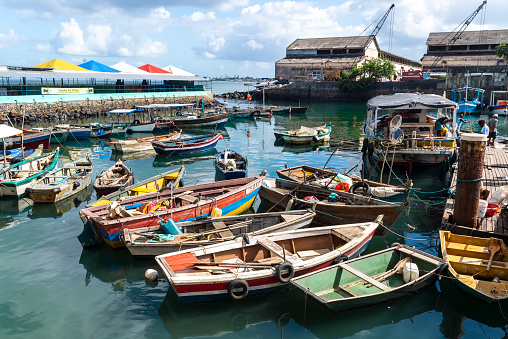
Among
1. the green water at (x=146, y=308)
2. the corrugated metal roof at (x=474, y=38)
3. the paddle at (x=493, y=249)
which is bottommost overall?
the green water at (x=146, y=308)

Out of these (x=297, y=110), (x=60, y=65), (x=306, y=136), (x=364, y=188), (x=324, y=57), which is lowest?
(x=364, y=188)

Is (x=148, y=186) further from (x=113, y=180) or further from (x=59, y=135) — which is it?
(x=59, y=135)

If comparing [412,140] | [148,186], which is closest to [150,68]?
[148,186]

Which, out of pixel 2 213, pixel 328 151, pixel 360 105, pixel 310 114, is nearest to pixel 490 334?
pixel 2 213

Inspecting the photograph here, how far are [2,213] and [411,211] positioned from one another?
16.6 metres

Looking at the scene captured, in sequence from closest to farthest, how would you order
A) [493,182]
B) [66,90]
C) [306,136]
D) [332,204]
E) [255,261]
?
[255,261] → [332,204] → [493,182] → [306,136] → [66,90]

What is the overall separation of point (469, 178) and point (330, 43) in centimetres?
7706

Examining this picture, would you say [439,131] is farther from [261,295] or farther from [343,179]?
[261,295]

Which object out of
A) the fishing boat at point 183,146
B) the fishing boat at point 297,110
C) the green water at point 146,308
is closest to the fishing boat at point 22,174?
the green water at point 146,308

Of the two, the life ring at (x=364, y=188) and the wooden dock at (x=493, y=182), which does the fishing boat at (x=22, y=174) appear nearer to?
the life ring at (x=364, y=188)

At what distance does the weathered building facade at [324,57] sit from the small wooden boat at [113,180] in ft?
215

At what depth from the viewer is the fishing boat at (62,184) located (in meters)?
16.3

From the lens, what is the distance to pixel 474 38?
72.6 m

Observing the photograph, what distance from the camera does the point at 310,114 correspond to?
55.1 metres
